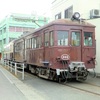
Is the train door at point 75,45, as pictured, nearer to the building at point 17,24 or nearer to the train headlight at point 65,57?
the train headlight at point 65,57

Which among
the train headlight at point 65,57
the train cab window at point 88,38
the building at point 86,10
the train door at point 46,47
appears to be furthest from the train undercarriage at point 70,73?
the building at point 86,10

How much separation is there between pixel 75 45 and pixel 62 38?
2.67ft

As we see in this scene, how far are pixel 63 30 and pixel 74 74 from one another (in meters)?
2.38

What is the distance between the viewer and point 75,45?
1428cm

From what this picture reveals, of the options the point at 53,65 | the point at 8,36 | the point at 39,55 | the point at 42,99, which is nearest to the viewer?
the point at 42,99

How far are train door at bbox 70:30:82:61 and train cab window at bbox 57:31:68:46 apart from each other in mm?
294

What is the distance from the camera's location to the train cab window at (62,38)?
13969 millimetres

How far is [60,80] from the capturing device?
49.0 feet

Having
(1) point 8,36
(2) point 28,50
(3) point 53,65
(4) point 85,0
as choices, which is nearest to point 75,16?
(3) point 53,65

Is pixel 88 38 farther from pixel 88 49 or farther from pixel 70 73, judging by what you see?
pixel 70 73

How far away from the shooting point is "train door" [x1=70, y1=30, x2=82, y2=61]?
1409 centimetres

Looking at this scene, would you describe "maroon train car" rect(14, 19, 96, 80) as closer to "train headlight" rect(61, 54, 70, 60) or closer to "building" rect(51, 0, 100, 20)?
"train headlight" rect(61, 54, 70, 60)

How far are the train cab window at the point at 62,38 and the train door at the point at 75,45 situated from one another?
29cm

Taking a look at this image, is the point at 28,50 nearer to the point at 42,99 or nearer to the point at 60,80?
the point at 60,80
